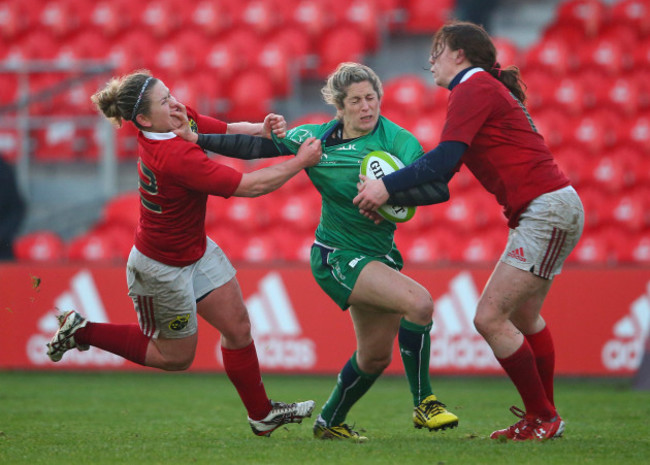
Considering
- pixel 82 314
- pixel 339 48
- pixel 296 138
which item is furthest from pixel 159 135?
pixel 339 48

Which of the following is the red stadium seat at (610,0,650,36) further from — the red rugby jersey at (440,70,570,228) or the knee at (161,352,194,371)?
the knee at (161,352,194,371)

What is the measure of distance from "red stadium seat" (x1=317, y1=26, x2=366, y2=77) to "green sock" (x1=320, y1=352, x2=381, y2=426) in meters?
8.46

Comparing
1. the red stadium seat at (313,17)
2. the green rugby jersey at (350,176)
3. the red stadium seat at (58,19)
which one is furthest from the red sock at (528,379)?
the red stadium seat at (58,19)

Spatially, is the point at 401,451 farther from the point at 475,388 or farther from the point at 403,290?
the point at 475,388

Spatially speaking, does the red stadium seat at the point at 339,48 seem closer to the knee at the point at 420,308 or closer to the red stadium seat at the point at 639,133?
the red stadium seat at the point at 639,133

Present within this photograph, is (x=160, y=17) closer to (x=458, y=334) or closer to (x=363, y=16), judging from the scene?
(x=363, y=16)

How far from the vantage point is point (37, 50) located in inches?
567

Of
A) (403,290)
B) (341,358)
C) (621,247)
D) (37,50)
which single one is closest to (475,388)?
(341,358)

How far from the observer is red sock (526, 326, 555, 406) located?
5570 millimetres

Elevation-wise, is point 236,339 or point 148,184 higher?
point 148,184

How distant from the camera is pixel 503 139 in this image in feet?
16.8

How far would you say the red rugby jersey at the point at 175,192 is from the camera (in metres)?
5.04

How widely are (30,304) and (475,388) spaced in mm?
4880

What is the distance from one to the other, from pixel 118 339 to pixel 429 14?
959cm
